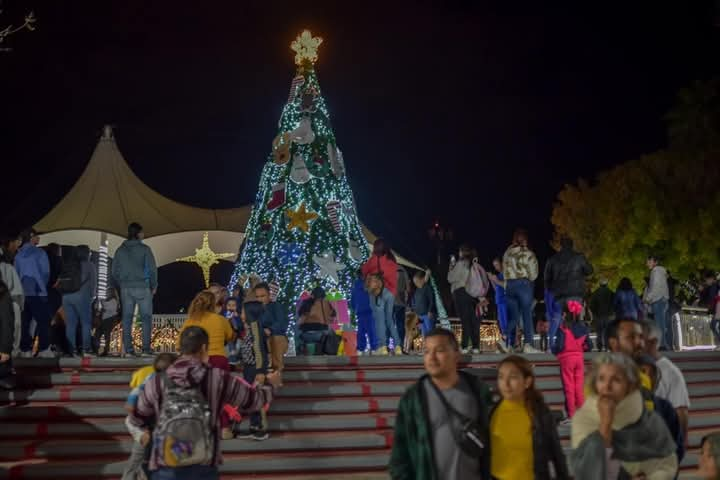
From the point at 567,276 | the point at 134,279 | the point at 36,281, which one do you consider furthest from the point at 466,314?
the point at 36,281

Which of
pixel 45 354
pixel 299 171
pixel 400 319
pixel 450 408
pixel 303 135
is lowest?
pixel 450 408

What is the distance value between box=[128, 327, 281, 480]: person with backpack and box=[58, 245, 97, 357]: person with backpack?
6859 mm

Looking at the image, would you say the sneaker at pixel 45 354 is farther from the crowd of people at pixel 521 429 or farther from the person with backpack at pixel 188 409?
the crowd of people at pixel 521 429

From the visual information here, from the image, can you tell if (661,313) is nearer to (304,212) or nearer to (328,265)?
(328,265)

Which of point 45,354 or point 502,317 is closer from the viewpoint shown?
point 45,354

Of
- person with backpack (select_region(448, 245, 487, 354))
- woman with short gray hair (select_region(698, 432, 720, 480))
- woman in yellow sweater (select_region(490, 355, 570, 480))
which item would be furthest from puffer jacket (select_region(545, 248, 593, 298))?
woman with short gray hair (select_region(698, 432, 720, 480))

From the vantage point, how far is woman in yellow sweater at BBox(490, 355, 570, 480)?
15.0 ft

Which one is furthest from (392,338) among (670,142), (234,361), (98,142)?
(670,142)

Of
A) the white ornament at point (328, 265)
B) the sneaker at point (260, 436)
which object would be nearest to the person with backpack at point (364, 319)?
the sneaker at point (260, 436)

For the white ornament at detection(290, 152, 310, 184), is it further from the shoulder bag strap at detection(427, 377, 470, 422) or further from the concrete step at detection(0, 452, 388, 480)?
the shoulder bag strap at detection(427, 377, 470, 422)

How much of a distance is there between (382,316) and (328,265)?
5037mm

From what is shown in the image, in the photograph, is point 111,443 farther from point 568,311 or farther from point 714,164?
point 714,164

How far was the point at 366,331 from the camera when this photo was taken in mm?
13023

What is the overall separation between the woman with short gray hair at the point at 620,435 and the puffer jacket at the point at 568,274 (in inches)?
301
